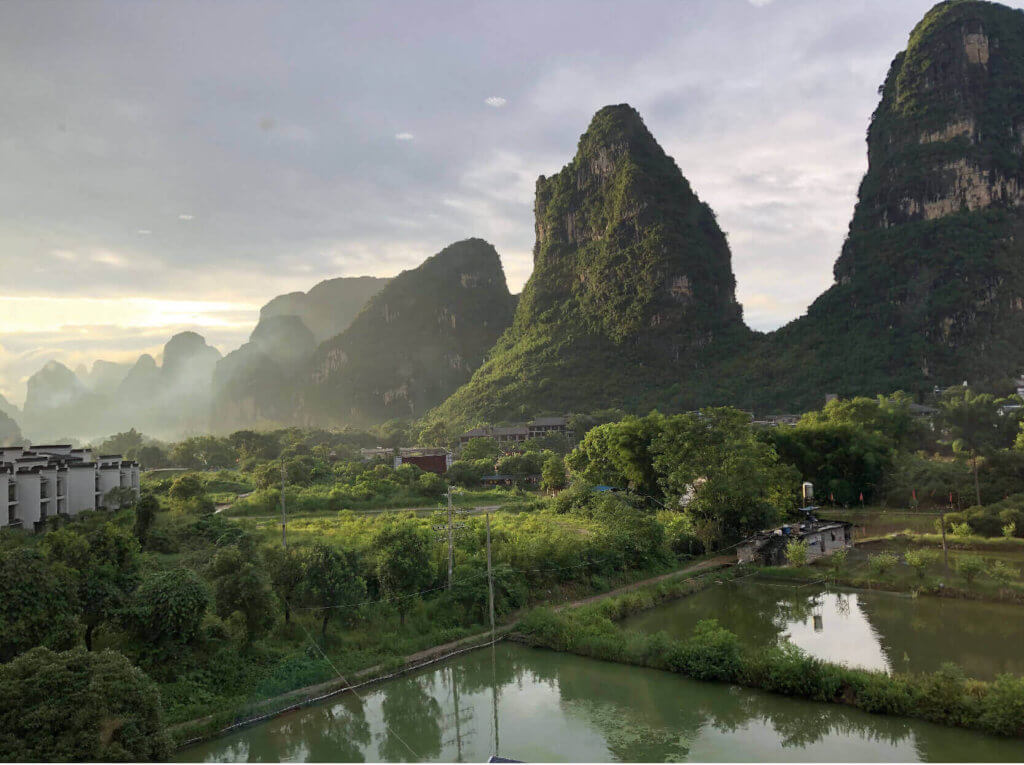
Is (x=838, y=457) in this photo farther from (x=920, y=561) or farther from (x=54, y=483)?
(x=54, y=483)

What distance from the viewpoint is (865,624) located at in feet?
53.4

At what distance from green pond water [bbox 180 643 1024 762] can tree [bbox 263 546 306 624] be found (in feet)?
10.2

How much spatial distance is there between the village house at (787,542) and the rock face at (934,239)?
38170 millimetres

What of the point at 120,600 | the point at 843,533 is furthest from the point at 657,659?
the point at 843,533

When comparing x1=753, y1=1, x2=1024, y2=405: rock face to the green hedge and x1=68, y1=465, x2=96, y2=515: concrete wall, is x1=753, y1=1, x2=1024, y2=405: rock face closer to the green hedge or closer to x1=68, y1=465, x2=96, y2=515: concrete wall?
the green hedge

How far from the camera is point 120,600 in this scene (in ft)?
42.8

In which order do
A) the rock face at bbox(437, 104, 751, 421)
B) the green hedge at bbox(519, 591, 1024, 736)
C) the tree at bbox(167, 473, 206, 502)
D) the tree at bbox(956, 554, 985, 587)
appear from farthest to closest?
the rock face at bbox(437, 104, 751, 421)
the tree at bbox(167, 473, 206, 502)
the tree at bbox(956, 554, 985, 587)
the green hedge at bbox(519, 591, 1024, 736)

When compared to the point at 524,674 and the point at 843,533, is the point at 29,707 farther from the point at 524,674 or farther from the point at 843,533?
the point at 843,533

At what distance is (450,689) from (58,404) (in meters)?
181

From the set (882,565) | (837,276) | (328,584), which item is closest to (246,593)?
(328,584)

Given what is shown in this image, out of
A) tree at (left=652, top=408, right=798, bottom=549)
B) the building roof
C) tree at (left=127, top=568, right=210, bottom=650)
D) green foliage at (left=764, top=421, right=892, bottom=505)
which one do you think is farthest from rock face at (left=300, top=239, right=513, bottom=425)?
tree at (left=127, top=568, right=210, bottom=650)

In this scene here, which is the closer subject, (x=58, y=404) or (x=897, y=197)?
(x=897, y=197)

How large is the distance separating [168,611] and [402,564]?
528cm

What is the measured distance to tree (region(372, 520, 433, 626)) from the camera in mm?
16422
